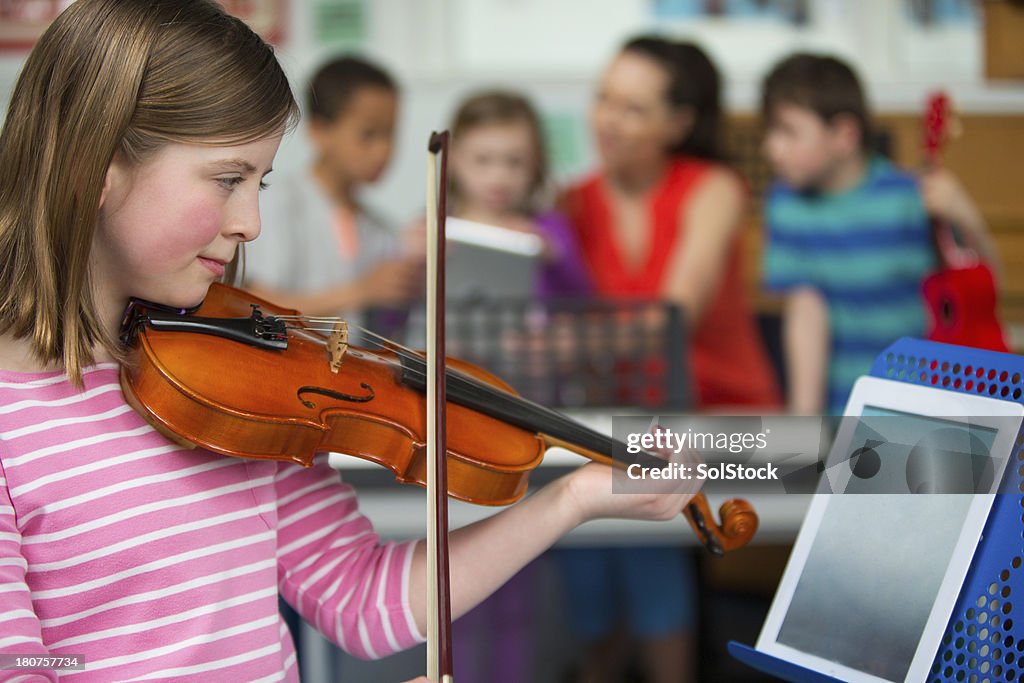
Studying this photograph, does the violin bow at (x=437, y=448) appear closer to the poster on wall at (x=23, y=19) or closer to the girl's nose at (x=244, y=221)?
the girl's nose at (x=244, y=221)

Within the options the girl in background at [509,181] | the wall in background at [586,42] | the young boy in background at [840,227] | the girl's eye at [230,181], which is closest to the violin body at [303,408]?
the girl's eye at [230,181]

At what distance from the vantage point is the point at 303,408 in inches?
29.2

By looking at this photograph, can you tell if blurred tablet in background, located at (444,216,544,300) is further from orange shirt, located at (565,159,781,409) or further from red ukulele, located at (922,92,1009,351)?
red ukulele, located at (922,92,1009,351)

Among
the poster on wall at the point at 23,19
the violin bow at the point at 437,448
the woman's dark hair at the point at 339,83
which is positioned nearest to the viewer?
the violin bow at the point at 437,448

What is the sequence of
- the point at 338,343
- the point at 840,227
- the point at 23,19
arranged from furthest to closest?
the point at 23,19
the point at 840,227
the point at 338,343

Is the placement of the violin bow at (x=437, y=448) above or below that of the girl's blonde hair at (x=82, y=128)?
below

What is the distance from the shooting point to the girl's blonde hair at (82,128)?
0.70 metres

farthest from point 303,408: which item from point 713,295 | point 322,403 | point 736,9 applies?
point 736,9

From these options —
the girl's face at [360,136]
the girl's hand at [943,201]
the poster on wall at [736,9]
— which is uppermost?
the poster on wall at [736,9]

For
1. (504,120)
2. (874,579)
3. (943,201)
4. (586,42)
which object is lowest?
(874,579)

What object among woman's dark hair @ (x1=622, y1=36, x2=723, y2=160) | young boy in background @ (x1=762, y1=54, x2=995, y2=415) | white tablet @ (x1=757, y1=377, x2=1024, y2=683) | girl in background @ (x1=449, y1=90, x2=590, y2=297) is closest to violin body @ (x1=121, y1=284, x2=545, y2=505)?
white tablet @ (x1=757, y1=377, x2=1024, y2=683)

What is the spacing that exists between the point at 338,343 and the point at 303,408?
8 cm

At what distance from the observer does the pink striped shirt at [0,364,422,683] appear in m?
0.68

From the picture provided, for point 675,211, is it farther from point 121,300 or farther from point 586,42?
point 121,300
